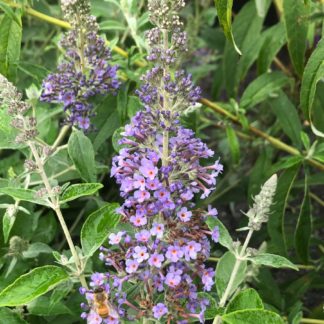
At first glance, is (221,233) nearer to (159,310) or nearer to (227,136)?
(159,310)

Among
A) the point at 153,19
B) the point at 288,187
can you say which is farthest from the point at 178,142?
the point at 288,187

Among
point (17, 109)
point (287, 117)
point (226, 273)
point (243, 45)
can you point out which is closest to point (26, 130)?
point (17, 109)

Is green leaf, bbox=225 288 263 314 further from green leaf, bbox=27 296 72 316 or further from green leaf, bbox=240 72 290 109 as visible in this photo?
green leaf, bbox=240 72 290 109

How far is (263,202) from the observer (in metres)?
1.65

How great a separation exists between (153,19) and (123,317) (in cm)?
75

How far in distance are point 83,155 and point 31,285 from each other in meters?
0.56

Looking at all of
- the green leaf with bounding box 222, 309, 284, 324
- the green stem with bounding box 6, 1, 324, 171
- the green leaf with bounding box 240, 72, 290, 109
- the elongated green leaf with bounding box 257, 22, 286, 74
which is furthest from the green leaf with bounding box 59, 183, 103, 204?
the elongated green leaf with bounding box 257, 22, 286, 74

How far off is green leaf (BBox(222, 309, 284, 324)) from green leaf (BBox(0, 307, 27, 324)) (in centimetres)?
71

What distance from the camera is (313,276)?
2.88 metres

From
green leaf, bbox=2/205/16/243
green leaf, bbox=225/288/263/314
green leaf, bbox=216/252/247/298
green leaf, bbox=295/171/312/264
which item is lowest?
green leaf, bbox=295/171/312/264

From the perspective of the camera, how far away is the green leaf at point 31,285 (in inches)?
64.4

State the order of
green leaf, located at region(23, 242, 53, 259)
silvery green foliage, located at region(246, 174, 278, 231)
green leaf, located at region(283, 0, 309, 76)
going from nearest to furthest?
silvery green foliage, located at region(246, 174, 278, 231)
green leaf, located at region(23, 242, 53, 259)
green leaf, located at region(283, 0, 309, 76)

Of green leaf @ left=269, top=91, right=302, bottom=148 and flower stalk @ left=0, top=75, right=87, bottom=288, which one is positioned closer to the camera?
flower stalk @ left=0, top=75, right=87, bottom=288

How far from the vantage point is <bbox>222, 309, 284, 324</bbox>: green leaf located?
1529mm
